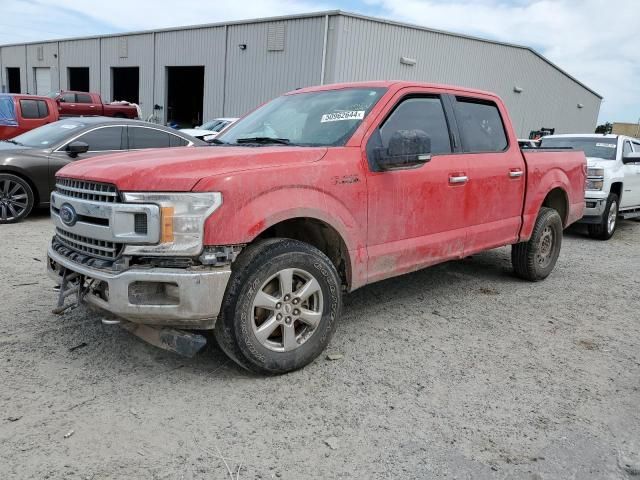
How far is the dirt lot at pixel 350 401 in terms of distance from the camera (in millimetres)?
2645

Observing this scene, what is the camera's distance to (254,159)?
333 cm

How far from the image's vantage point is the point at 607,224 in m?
9.19

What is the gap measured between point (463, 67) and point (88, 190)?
2413cm

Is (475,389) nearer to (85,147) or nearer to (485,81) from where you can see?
(85,147)

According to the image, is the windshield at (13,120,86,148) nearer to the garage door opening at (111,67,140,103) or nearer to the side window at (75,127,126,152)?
the side window at (75,127,126,152)

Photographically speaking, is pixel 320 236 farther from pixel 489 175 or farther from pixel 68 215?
pixel 489 175

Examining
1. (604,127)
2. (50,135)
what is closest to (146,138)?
(50,135)

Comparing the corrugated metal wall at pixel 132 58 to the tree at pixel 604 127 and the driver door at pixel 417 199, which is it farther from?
the tree at pixel 604 127

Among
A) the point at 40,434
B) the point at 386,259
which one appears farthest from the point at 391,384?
the point at 40,434

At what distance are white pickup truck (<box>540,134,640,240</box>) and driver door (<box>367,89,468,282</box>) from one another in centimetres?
540

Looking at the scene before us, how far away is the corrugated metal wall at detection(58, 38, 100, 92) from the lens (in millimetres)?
32062

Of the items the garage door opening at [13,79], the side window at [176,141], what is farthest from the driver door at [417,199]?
the garage door opening at [13,79]

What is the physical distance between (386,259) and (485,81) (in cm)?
2461

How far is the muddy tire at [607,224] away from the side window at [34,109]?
12.3 metres
